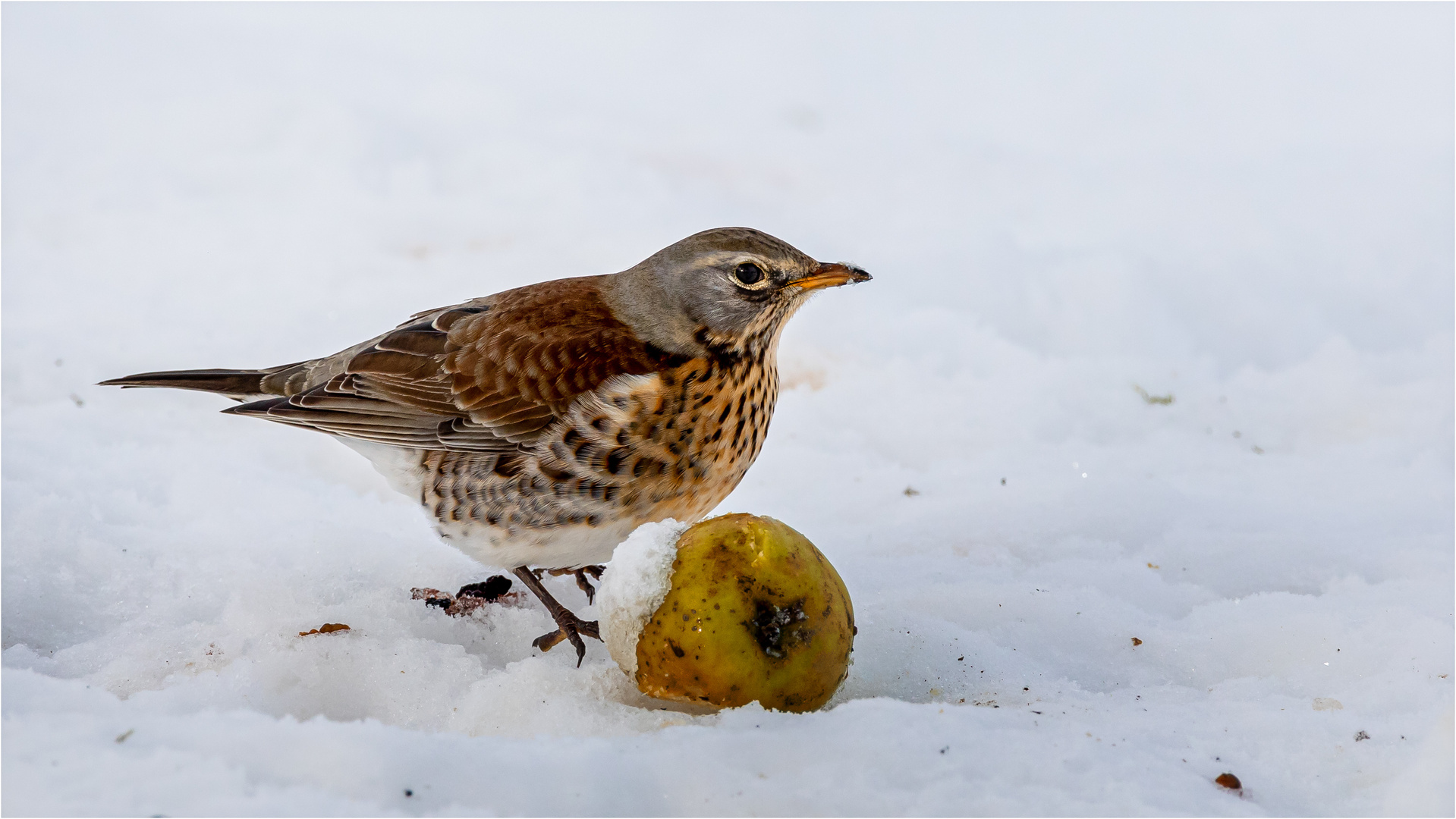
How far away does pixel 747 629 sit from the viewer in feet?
9.86

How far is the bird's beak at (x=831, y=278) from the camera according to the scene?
14.3ft

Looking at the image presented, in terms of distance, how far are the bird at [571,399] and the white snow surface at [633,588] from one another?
0.64 m

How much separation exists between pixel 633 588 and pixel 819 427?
10.7ft

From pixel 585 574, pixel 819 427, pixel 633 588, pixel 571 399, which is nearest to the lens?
pixel 633 588

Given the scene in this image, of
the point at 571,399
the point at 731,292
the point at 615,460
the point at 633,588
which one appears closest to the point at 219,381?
the point at 571,399

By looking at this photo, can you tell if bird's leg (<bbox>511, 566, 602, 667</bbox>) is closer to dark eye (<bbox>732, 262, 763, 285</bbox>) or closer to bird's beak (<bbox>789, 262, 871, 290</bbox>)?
dark eye (<bbox>732, 262, 763, 285</bbox>)

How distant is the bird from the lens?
4.02 m

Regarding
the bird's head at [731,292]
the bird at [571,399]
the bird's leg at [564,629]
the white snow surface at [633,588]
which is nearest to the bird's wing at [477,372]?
the bird at [571,399]

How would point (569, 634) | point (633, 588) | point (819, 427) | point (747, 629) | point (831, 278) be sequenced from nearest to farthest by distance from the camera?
1. point (747, 629)
2. point (633, 588)
3. point (569, 634)
4. point (831, 278)
5. point (819, 427)

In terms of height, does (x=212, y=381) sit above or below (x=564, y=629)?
above

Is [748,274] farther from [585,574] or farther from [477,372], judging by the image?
[585,574]

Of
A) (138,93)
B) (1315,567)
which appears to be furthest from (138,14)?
(1315,567)

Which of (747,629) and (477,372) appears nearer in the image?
→ (747,629)

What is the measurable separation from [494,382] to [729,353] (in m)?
0.94
